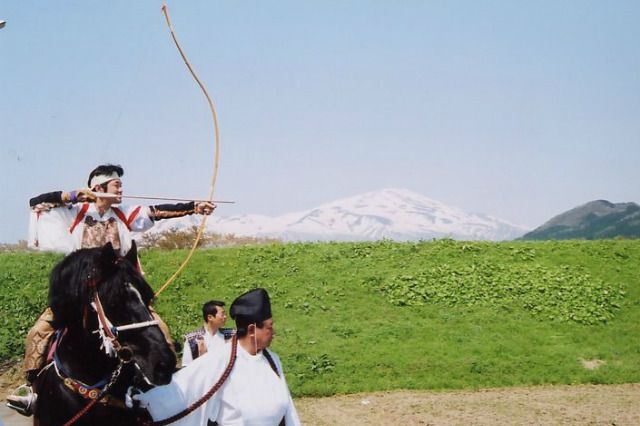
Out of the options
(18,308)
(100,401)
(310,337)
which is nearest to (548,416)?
(310,337)

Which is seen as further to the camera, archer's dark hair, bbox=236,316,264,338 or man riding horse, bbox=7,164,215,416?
man riding horse, bbox=7,164,215,416

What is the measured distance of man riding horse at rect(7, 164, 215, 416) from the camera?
6.05 metres

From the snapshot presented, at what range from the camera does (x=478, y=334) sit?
55.2ft

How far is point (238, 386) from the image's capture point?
15.9 ft

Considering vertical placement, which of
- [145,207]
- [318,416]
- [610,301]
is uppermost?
[145,207]

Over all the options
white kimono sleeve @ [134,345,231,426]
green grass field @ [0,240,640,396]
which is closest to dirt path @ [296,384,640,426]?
green grass field @ [0,240,640,396]

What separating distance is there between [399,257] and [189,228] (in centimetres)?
780

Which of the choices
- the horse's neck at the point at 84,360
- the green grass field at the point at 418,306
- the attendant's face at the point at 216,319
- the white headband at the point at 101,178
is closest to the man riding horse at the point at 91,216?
the white headband at the point at 101,178

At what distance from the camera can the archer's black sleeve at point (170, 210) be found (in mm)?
6602

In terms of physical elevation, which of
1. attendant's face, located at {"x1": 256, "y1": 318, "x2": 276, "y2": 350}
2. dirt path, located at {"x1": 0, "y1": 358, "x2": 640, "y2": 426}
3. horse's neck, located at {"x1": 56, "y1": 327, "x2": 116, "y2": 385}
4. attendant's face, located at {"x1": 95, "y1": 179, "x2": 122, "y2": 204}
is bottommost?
dirt path, located at {"x1": 0, "y1": 358, "x2": 640, "y2": 426}

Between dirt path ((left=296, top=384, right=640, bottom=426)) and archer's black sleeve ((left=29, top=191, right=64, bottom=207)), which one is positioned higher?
archer's black sleeve ((left=29, top=191, right=64, bottom=207))

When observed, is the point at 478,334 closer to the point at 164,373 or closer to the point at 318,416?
the point at 318,416

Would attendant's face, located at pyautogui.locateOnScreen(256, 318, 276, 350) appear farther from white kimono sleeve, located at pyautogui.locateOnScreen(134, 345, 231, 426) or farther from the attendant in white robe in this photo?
white kimono sleeve, located at pyautogui.locateOnScreen(134, 345, 231, 426)

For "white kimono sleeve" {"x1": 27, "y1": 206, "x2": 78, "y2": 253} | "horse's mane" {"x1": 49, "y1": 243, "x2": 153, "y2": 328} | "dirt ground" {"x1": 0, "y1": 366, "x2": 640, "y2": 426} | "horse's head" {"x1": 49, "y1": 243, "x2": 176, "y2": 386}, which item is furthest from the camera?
"dirt ground" {"x1": 0, "y1": 366, "x2": 640, "y2": 426}
